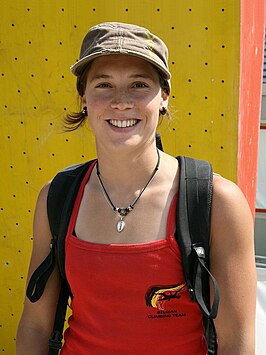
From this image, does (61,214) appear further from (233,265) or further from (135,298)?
(233,265)

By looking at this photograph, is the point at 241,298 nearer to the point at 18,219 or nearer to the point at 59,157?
the point at 59,157

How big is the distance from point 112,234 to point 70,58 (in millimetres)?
1275

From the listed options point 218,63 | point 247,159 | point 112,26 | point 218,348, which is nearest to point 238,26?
point 218,63

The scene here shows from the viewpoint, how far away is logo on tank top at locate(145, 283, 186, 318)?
152cm

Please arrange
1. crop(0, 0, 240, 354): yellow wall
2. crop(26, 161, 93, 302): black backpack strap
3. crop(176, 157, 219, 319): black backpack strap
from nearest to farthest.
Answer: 1. crop(176, 157, 219, 319): black backpack strap
2. crop(26, 161, 93, 302): black backpack strap
3. crop(0, 0, 240, 354): yellow wall

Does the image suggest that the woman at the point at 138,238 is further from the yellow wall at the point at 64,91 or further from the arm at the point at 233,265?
the yellow wall at the point at 64,91

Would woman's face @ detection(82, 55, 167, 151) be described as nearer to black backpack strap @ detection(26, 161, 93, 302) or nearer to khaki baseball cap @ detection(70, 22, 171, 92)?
khaki baseball cap @ detection(70, 22, 171, 92)

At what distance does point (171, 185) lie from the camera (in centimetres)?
163

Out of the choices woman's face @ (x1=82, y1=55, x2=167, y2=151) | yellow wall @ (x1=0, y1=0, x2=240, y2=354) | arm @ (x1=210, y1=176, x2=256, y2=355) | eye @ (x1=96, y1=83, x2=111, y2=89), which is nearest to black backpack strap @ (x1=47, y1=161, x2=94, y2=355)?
woman's face @ (x1=82, y1=55, x2=167, y2=151)

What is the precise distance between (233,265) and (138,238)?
291 mm

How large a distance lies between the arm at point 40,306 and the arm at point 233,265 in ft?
1.87

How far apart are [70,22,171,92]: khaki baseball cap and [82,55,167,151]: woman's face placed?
0.14ft

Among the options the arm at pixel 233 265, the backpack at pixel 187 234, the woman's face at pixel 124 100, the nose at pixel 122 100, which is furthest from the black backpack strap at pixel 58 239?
the arm at pixel 233 265

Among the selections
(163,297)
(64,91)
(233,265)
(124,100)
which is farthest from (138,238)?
(64,91)
